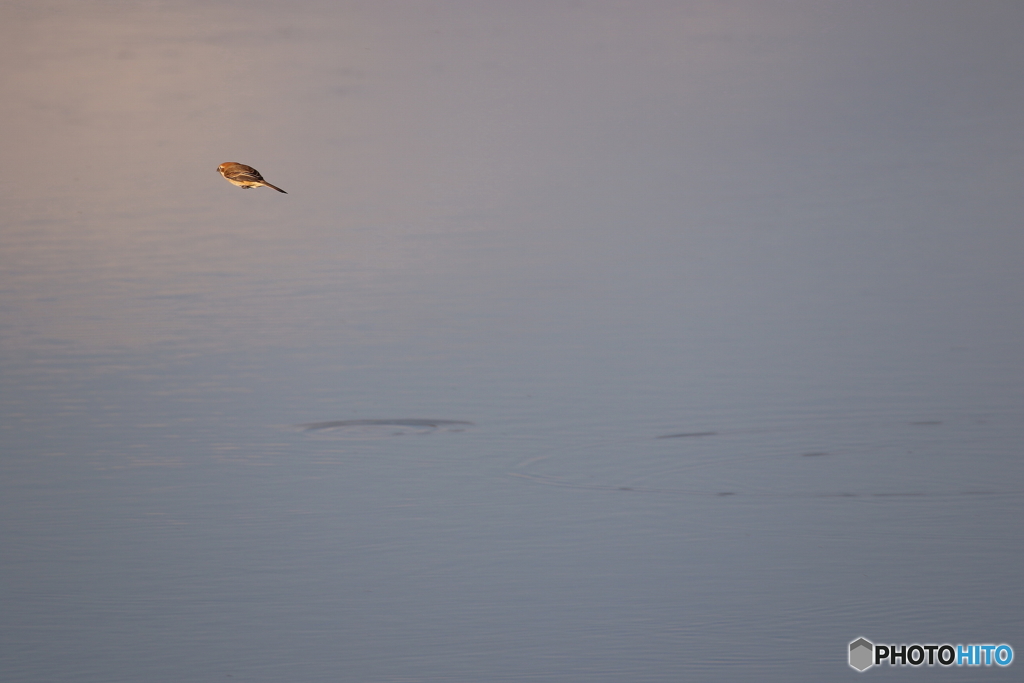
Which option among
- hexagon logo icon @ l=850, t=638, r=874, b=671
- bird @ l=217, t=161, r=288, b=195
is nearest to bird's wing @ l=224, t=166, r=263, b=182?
bird @ l=217, t=161, r=288, b=195

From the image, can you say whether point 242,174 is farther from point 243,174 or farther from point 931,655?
point 931,655

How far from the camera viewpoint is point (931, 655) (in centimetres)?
255

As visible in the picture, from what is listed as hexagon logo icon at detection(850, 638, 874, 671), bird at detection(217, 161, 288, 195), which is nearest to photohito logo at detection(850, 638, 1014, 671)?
hexagon logo icon at detection(850, 638, 874, 671)

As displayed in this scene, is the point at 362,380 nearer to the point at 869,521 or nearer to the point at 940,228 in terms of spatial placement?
the point at 869,521

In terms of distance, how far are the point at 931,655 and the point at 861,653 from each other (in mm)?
119

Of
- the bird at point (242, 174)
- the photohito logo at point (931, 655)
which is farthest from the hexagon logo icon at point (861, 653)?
the bird at point (242, 174)

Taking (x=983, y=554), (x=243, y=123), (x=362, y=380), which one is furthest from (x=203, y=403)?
(x=243, y=123)

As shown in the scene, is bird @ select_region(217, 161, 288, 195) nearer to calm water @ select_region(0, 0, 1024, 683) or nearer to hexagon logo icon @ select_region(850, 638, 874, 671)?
calm water @ select_region(0, 0, 1024, 683)

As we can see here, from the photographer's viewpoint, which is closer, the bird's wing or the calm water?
the calm water

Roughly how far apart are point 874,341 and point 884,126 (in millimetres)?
1991

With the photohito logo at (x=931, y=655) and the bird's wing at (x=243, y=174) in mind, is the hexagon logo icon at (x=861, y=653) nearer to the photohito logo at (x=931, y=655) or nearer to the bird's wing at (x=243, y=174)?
the photohito logo at (x=931, y=655)

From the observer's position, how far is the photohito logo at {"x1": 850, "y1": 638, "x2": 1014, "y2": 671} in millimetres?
2525

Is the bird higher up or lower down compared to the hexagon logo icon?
higher up

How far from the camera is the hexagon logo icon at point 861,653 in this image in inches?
99.4
